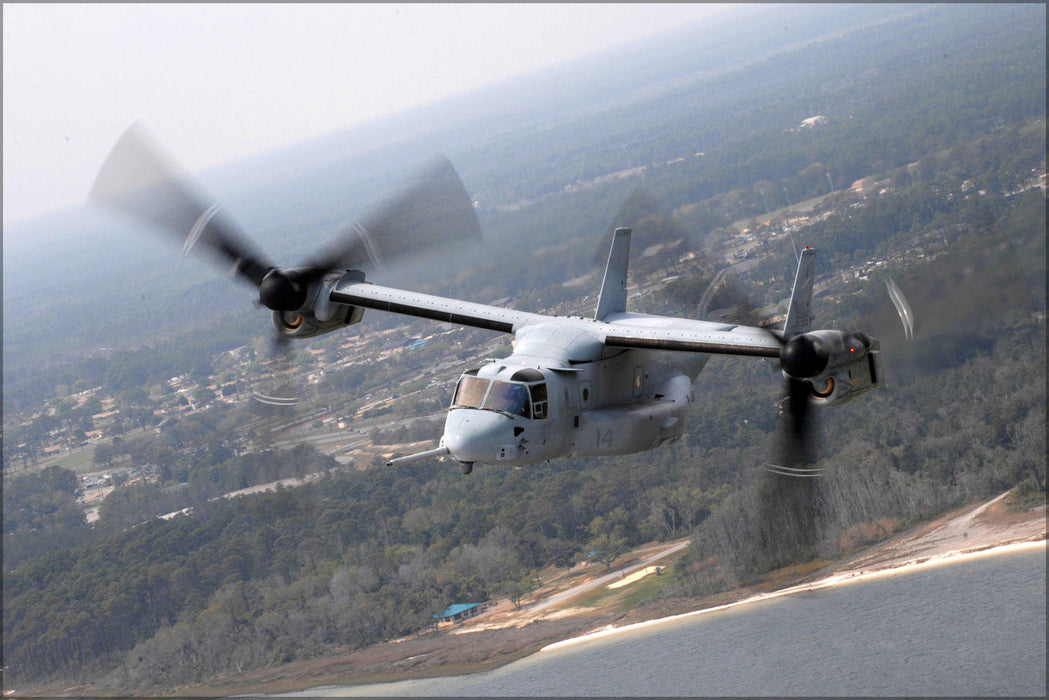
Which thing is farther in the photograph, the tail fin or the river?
the river

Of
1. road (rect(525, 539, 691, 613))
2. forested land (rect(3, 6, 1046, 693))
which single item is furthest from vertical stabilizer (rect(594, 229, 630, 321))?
road (rect(525, 539, 691, 613))

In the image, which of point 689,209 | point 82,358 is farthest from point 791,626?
point 82,358

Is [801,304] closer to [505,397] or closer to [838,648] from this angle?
[505,397]

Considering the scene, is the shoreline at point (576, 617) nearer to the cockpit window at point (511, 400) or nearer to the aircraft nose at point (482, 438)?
the aircraft nose at point (482, 438)

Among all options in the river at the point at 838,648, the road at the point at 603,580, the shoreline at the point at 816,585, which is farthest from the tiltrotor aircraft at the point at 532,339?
the road at the point at 603,580

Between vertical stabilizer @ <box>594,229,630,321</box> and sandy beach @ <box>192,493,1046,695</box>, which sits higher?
vertical stabilizer @ <box>594,229,630,321</box>

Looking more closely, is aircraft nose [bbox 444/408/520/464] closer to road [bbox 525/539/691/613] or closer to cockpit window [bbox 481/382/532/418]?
cockpit window [bbox 481/382/532/418]
